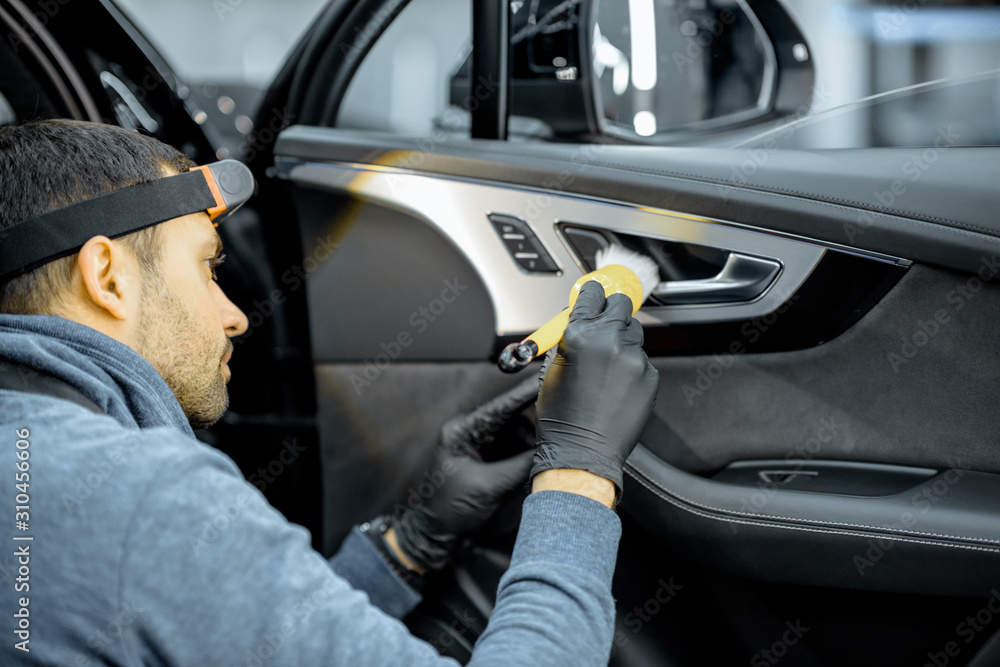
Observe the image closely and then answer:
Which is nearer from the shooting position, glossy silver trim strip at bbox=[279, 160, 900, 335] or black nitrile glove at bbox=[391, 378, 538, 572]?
glossy silver trim strip at bbox=[279, 160, 900, 335]

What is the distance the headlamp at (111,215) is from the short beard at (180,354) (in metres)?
0.07

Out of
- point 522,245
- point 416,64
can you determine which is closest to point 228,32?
point 416,64

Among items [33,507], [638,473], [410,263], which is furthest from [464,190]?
[33,507]

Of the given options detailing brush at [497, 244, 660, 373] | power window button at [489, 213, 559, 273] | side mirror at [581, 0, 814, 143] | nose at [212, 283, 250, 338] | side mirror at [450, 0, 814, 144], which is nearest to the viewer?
detailing brush at [497, 244, 660, 373]

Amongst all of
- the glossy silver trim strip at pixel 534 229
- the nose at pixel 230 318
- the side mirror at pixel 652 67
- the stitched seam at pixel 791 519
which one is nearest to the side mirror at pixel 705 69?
the side mirror at pixel 652 67

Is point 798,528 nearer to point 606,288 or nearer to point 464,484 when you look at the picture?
point 606,288

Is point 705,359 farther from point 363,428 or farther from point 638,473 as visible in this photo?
point 363,428

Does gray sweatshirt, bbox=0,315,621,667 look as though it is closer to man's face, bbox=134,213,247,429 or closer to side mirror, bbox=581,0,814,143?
man's face, bbox=134,213,247,429

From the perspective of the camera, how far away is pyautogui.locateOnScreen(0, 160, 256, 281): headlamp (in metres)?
0.84

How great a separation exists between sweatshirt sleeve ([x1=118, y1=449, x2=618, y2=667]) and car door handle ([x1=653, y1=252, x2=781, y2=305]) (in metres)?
0.64

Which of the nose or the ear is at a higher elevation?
the ear

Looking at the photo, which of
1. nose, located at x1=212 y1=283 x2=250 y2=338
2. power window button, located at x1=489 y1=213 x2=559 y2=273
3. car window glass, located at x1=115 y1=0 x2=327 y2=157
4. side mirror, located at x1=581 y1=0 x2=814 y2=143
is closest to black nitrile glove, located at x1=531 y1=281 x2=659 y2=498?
power window button, located at x1=489 y1=213 x2=559 y2=273

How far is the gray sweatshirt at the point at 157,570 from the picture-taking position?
642mm

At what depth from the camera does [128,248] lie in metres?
0.90
